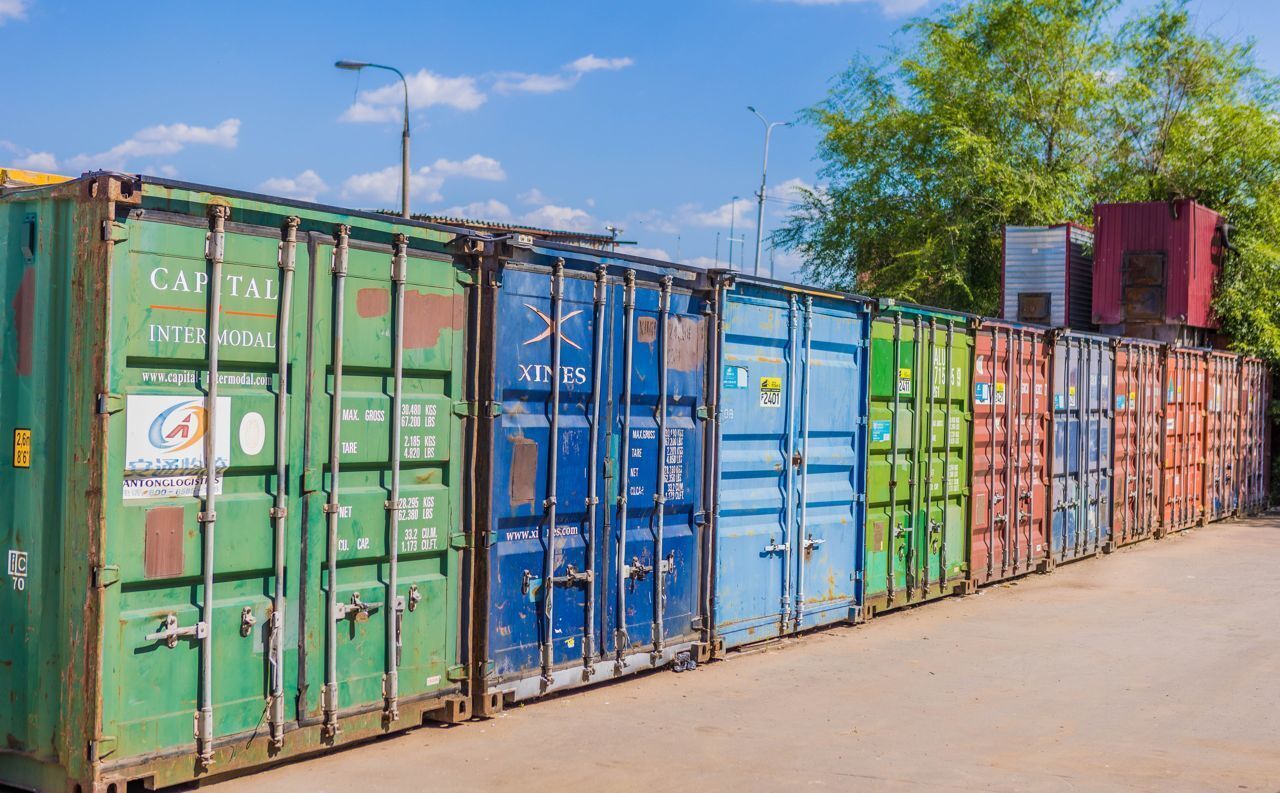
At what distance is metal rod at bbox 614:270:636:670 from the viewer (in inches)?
360

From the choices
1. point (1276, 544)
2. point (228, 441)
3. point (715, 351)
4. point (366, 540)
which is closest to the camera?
point (228, 441)

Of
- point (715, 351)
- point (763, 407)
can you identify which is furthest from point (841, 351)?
point (715, 351)

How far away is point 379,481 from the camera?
24.1ft

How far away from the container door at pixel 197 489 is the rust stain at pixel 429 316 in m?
0.78

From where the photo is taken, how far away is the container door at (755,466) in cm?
1043

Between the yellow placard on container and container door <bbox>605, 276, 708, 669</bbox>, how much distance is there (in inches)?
158

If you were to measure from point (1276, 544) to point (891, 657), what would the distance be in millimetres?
12661

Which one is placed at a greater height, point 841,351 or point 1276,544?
point 841,351

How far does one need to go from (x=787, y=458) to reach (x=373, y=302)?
16.3 ft

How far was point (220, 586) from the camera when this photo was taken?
6480mm

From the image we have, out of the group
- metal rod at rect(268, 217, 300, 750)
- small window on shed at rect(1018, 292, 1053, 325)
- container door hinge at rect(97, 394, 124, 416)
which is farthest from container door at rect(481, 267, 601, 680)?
small window on shed at rect(1018, 292, 1053, 325)

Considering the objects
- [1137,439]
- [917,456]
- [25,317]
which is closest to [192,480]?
[25,317]

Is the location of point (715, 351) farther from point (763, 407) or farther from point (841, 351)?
point (841, 351)

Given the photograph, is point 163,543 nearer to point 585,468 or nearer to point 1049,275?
point 585,468
